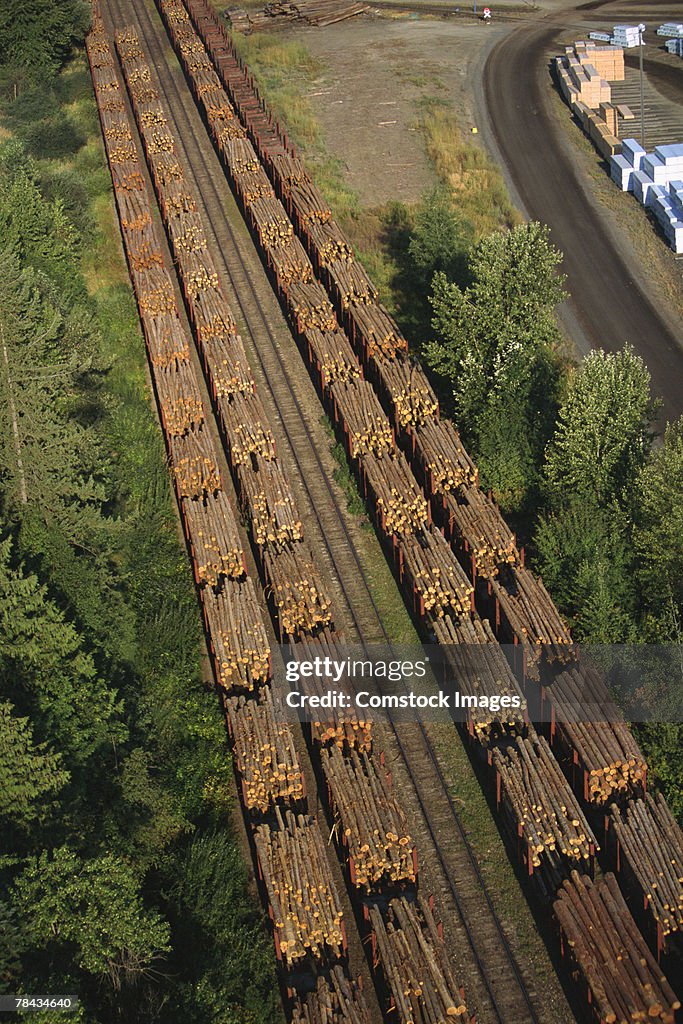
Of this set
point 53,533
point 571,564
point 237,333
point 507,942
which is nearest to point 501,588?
→ point 571,564

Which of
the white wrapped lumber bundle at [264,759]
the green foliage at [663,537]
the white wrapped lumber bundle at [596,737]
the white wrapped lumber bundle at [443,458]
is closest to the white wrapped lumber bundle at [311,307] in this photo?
the white wrapped lumber bundle at [443,458]

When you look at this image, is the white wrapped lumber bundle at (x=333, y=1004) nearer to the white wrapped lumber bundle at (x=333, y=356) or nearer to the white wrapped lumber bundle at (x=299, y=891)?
the white wrapped lumber bundle at (x=299, y=891)

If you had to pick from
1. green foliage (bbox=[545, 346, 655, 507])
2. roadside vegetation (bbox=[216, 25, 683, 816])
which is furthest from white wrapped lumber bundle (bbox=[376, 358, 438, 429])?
green foliage (bbox=[545, 346, 655, 507])

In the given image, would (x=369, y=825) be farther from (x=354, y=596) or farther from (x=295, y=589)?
(x=354, y=596)

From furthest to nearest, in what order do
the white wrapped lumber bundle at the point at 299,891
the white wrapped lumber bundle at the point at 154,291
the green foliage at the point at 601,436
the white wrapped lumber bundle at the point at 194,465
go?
the white wrapped lumber bundle at the point at 154,291 < the white wrapped lumber bundle at the point at 194,465 < the green foliage at the point at 601,436 < the white wrapped lumber bundle at the point at 299,891

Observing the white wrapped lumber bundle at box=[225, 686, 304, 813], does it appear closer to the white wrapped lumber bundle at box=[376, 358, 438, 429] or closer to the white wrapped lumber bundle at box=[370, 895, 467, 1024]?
the white wrapped lumber bundle at box=[370, 895, 467, 1024]

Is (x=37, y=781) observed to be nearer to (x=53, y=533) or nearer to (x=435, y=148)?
(x=53, y=533)
